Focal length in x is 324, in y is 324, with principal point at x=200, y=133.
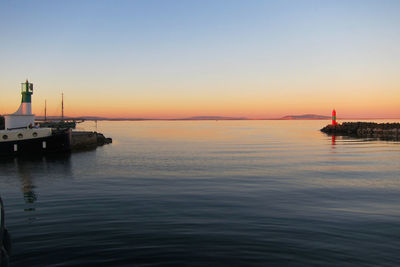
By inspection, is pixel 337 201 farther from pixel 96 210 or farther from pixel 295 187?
pixel 96 210

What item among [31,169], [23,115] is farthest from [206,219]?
[23,115]

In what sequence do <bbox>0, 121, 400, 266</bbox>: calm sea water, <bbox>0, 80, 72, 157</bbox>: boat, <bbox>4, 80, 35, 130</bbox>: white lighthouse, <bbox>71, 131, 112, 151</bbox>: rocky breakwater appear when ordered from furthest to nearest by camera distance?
1. <bbox>71, 131, 112, 151</bbox>: rocky breakwater
2. <bbox>4, 80, 35, 130</bbox>: white lighthouse
3. <bbox>0, 80, 72, 157</bbox>: boat
4. <bbox>0, 121, 400, 266</bbox>: calm sea water

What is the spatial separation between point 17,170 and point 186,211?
19.5 m

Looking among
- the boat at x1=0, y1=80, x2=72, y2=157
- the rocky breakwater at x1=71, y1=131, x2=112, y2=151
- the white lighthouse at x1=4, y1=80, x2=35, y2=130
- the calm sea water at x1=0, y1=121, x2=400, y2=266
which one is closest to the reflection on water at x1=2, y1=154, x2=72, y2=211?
the calm sea water at x1=0, y1=121, x2=400, y2=266

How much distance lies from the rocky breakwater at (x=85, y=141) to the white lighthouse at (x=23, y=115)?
7.53 meters

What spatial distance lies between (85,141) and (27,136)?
12195 millimetres

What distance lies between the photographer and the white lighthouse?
126ft

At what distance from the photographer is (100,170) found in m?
25.7

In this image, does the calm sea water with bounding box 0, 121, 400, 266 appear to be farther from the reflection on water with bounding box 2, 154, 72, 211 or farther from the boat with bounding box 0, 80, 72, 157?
the boat with bounding box 0, 80, 72, 157

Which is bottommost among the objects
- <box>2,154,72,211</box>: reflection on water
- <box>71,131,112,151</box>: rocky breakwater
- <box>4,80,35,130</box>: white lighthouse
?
<box>2,154,72,211</box>: reflection on water

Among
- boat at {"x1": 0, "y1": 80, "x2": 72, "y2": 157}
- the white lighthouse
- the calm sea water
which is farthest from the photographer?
the white lighthouse

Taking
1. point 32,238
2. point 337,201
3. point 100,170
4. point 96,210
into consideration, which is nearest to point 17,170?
point 100,170

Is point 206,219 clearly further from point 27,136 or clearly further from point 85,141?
point 85,141

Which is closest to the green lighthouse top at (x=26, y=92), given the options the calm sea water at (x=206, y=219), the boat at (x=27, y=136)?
the boat at (x=27, y=136)
